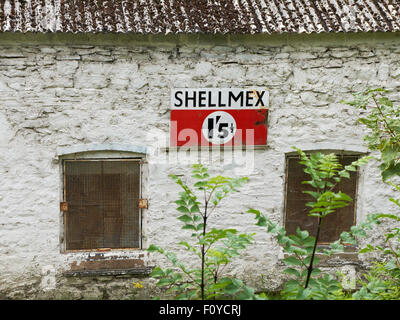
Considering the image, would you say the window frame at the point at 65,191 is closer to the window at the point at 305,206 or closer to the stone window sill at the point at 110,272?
the stone window sill at the point at 110,272

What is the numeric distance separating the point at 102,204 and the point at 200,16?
247 cm

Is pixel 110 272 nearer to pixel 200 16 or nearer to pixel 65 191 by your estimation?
pixel 65 191

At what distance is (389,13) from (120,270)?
4324mm

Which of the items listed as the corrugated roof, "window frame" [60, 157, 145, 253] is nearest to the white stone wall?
"window frame" [60, 157, 145, 253]

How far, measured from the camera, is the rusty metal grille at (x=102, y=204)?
5.67 metres

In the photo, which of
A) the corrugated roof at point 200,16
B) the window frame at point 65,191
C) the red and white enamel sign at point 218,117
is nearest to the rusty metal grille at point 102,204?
the window frame at point 65,191

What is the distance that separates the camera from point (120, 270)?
577 centimetres

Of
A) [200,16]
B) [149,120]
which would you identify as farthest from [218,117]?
[200,16]

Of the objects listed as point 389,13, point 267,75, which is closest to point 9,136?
point 267,75

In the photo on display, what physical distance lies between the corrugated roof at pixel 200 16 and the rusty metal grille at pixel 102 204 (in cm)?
158

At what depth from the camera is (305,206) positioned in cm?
601

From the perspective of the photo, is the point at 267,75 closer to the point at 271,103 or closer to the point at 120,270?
the point at 271,103

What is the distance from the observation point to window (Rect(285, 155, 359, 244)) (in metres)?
5.93
